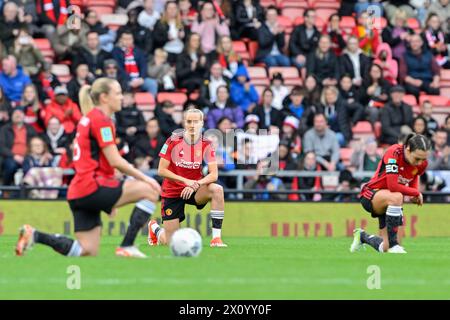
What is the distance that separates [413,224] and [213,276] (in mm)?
11829

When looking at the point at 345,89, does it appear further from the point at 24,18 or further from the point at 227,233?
the point at 24,18

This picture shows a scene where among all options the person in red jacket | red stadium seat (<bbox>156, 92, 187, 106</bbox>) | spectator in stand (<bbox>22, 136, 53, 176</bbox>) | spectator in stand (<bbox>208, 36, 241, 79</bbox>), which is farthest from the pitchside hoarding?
the person in red jacket

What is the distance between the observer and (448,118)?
2380 centimetres

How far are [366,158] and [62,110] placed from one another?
5.47m

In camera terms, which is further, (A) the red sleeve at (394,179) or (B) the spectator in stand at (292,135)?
(B) the spectator in stand at (292,135)

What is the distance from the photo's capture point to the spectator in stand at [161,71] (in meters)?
23.5

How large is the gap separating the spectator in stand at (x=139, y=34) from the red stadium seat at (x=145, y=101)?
947mm

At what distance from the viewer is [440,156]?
75.1 ft

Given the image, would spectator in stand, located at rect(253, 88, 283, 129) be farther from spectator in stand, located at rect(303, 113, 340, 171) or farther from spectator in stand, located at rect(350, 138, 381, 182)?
spectator in stand, located at rect(350, 138, 381, 182)

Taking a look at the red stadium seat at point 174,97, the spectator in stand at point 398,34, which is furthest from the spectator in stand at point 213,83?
the spectator in stand at point 398,34

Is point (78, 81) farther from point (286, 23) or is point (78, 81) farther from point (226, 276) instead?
point (226, 276)

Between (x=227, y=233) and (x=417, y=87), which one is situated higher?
(x=417, y=87)

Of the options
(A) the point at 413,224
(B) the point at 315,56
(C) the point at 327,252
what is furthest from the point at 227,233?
(C) the point at 327,252

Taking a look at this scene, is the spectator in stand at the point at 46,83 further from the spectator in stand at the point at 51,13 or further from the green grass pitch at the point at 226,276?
the green grass pitch at the point at 226,276
